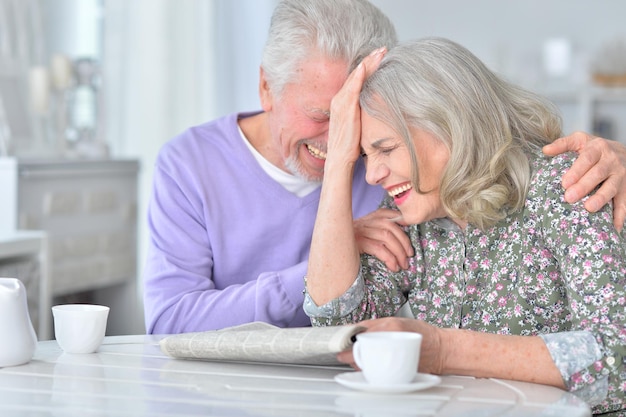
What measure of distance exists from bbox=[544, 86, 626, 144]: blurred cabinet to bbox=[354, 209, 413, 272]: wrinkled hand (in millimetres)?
3693

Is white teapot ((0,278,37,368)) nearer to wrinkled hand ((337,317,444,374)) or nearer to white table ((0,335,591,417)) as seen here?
white table ((0,335,591,417))

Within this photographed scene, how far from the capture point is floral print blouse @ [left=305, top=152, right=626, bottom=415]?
1327 mm

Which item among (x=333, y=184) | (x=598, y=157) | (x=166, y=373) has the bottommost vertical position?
(x=166, y=373)


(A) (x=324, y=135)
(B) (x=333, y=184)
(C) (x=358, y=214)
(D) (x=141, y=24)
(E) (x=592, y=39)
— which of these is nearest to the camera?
(B) (x=333, y=184)

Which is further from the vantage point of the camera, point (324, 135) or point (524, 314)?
point (324, 135)

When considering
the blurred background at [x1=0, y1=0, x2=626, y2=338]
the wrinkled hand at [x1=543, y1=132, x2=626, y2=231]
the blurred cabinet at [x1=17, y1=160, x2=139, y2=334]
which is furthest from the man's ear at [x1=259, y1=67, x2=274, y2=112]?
the blurred cabinet at [x1=17, y1=160, x2=139, y2=334]

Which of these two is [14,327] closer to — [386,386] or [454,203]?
[386,386]

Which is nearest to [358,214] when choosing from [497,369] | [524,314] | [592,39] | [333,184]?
[333,184]

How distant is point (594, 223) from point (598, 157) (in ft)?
0.55

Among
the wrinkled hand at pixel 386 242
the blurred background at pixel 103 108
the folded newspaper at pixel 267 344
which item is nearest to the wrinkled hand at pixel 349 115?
the wrinkled hand at pixel 386 242

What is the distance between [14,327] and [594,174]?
36.1 inches

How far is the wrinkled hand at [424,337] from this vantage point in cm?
129

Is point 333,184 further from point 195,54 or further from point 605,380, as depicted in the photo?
point 195,54

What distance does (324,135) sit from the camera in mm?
2012
